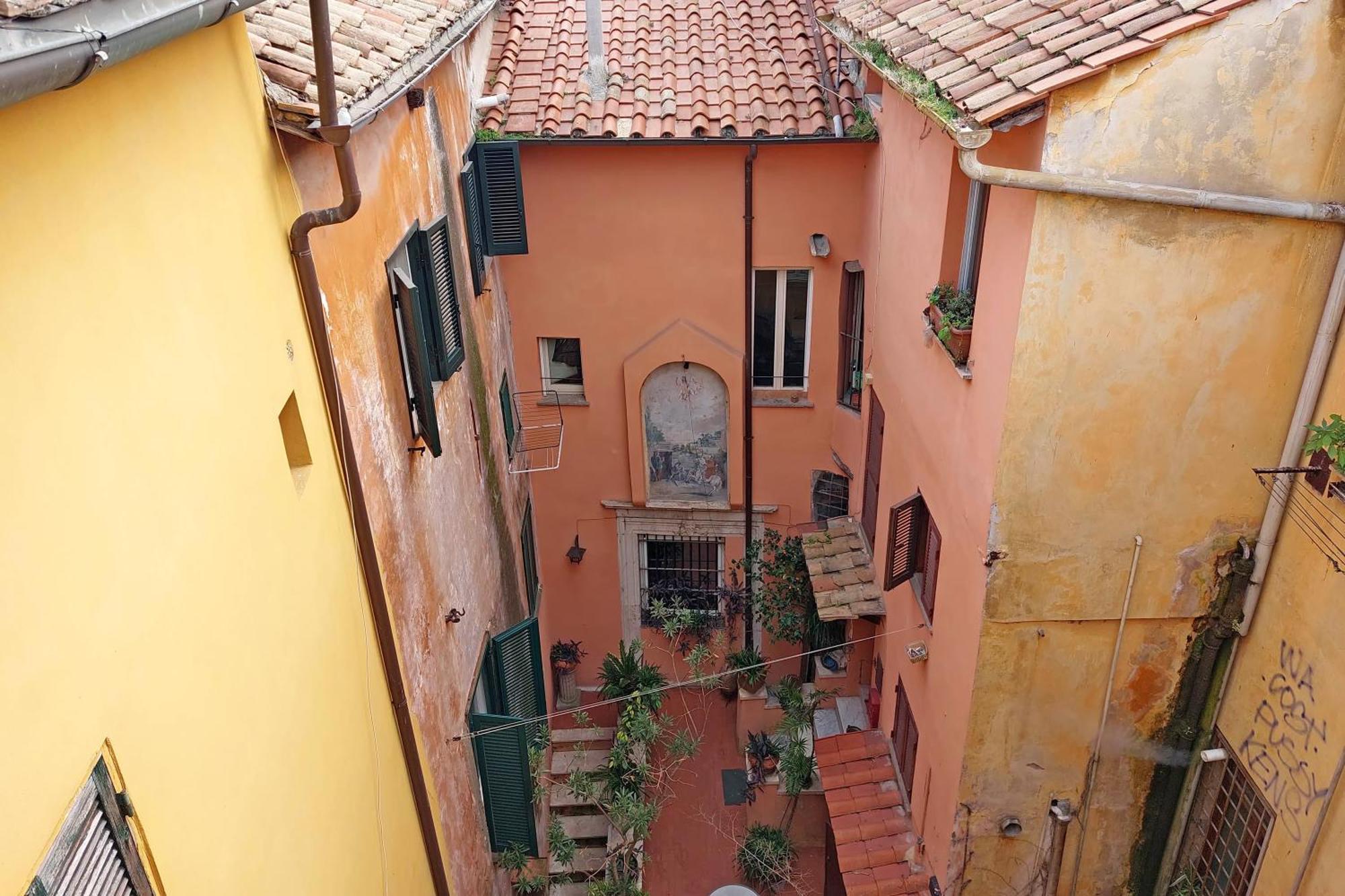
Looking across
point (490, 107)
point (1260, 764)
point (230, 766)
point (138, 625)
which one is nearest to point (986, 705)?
point (1260, 764)

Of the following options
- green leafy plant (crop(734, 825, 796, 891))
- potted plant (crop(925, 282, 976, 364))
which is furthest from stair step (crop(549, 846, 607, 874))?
potted plant (crop(925, 282, 976, 364))

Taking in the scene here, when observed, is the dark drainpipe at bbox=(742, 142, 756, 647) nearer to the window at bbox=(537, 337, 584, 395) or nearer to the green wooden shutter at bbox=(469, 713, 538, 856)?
the window at bbox=(537, 337, 584, 395)

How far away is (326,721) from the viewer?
6020 millimetres

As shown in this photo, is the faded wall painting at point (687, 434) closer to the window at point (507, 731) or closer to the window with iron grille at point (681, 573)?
the window with iron grille at point (681, 573)

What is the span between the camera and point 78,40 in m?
2.99

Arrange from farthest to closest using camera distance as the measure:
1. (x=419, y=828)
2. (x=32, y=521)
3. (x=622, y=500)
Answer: (x=622, y=500) → (x=419, y=828) → (x=32, y=521)

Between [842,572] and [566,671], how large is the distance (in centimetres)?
→ 517

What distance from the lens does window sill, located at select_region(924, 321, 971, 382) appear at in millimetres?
8648

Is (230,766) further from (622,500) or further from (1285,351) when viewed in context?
→ (622,500)

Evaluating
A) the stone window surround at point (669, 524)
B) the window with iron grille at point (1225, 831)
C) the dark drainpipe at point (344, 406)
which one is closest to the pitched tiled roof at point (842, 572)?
the stone window surround at point (669, 524)

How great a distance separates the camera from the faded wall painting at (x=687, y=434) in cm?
1450

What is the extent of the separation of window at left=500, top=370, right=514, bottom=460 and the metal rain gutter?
360 inches

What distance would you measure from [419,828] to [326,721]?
2516mm

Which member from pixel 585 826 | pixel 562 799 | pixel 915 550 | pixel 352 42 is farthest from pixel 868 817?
pixel 352 42
